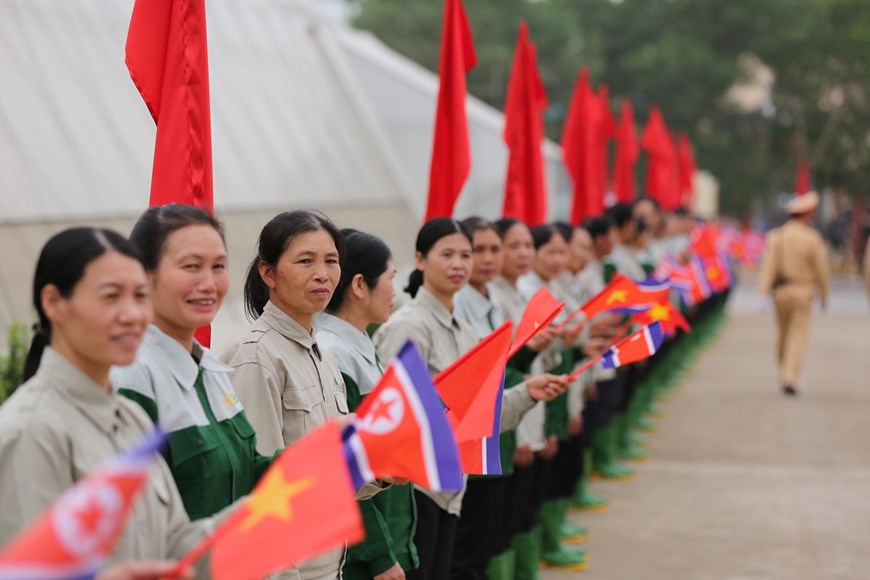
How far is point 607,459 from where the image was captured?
9734 mm

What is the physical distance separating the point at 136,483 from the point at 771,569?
17.8 feet

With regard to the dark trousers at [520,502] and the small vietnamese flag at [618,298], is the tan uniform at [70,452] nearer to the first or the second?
the small vietnamese flag at [618,298]

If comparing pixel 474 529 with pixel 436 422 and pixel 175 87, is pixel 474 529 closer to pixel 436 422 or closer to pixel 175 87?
pixel 175 87

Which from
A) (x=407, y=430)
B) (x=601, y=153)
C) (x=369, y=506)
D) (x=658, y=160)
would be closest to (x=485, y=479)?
(x=369, y=506)

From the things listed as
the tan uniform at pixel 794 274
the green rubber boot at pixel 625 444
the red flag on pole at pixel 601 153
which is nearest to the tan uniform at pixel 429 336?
the green rubber boot at pixel 625 444

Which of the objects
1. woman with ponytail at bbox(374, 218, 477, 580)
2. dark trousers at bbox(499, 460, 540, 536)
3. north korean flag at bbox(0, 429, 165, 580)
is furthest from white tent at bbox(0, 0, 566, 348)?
north korean flag at bbox(0, 429, 165, 580)

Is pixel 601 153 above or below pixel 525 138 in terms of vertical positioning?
above

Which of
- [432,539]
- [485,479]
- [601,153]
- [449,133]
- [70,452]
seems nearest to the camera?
[70,452]

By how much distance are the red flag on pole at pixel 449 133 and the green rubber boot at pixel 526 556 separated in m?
1.65

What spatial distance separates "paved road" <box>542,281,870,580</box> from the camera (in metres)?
6.98

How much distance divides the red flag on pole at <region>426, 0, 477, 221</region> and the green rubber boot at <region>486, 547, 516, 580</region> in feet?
5.68

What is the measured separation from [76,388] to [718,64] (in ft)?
130

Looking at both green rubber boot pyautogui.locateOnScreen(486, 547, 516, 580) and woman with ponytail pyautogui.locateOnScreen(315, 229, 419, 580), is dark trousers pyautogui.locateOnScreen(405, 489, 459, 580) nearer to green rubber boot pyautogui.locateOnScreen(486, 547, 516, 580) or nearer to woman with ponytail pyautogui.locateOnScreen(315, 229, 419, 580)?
woman with ponytail pyautogui.locateOnScreen(315, 229, 419, 580)

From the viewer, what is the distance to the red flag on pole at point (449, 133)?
6727 millimetres
